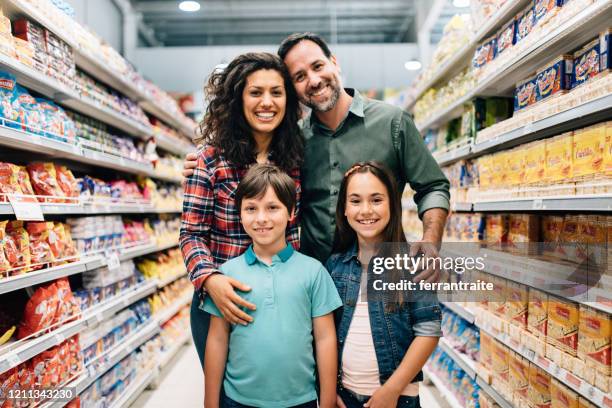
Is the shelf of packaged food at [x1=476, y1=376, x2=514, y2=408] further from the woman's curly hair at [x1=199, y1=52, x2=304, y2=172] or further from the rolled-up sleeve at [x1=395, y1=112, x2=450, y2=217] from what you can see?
the woman's curly hair at [x1=199, y1=52, x2=304, y2=172]

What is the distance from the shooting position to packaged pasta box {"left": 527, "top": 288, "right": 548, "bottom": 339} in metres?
2.07

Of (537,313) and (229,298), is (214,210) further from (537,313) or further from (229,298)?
(537,313)

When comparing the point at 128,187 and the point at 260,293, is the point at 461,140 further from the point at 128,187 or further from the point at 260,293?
the point at 128,187

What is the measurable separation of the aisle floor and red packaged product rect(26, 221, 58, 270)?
1.61 m

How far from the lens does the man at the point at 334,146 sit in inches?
72.7

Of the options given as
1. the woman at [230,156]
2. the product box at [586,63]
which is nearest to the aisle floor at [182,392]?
the woman at [230,156]

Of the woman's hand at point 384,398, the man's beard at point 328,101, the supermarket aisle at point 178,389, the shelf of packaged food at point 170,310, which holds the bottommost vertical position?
the supermarket aisle at point 178,389

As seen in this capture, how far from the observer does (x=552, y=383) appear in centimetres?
202

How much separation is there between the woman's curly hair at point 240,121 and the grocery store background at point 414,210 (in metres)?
0.91

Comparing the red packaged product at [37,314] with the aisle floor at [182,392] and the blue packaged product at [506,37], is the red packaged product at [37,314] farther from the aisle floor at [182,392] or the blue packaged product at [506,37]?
the blue packaged product at [506,37]

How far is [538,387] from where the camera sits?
214 centimetres

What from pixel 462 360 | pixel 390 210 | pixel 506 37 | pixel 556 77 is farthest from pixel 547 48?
pixel 462 360

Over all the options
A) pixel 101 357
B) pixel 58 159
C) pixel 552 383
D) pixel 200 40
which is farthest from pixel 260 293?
pixel 200 40

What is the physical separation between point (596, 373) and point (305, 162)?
4.36ft
